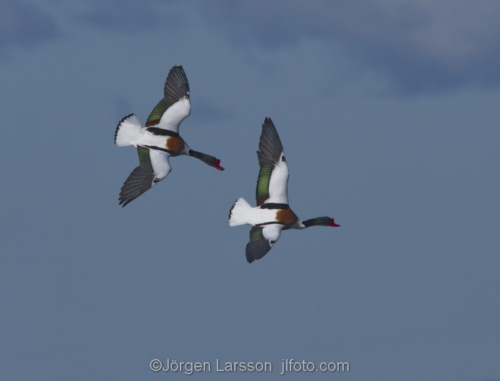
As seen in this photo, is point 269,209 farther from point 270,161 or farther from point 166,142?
point 166,142

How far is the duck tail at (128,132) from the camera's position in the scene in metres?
43.1

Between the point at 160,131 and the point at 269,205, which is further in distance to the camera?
the point at 160,131

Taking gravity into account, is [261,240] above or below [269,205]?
below

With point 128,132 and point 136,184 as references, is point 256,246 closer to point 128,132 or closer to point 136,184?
point 136,184

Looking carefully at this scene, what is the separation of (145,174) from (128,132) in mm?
2109

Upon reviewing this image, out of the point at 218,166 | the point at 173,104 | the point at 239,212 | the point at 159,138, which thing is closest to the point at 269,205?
the point at 239,212

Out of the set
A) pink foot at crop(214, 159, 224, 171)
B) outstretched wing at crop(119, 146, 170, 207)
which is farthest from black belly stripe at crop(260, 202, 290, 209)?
outstretched wing at crop(119, 146, 170, 207)

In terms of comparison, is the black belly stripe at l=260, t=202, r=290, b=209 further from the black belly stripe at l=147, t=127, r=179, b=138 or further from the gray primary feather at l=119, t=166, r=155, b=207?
the black belly stripe at l=147, t=127, r=179, b=138

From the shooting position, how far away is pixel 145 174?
4209cm

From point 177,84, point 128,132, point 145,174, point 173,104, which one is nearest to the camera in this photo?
point 145,174

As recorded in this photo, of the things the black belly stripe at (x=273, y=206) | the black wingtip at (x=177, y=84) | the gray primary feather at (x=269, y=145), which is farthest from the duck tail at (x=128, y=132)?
the black belly stripe at (x=273, y=206)

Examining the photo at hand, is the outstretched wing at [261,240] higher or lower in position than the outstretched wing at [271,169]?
lower

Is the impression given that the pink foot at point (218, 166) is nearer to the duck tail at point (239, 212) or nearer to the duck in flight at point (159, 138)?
the duck in flight at point (159, 138)

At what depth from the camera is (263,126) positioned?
1676 inches
